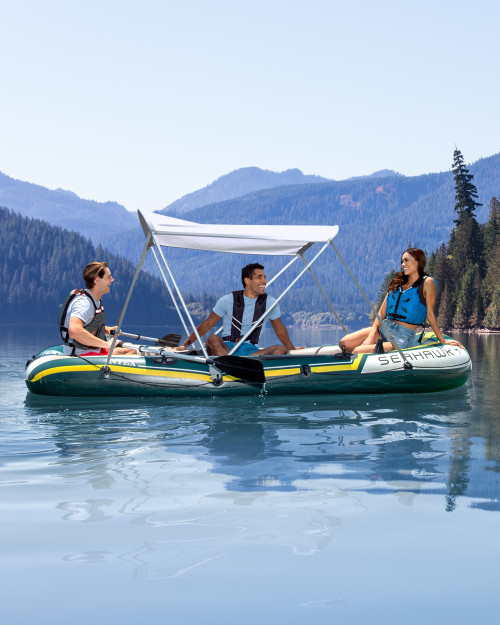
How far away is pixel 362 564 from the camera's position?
15.2 ft

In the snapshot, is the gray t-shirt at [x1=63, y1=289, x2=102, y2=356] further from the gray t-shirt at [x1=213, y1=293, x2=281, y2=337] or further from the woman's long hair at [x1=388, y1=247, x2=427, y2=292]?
the woman's long hair at [x1=388, y1=247, x2=427, y2=292]

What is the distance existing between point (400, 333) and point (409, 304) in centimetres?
72

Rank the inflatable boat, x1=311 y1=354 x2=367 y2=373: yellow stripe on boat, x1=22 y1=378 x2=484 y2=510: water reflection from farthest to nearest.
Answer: x1=311 y1=354 x2=367 y2=373: yellow stripe on boat
the inflatable boat
x1=22 y1=378 x2=484 y2=510: water reflection

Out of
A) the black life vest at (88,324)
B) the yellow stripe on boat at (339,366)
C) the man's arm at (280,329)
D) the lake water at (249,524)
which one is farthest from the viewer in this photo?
the yellow stripe on boat at (339,366)

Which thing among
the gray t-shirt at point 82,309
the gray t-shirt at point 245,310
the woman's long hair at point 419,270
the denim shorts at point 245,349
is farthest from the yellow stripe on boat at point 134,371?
the woman's long hair at point 419,270

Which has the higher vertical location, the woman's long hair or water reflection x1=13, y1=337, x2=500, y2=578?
the woman's long hair

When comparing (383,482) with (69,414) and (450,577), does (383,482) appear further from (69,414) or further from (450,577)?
(69,414)

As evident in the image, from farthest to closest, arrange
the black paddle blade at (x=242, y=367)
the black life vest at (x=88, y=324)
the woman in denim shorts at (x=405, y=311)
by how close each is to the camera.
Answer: the woman in denim shorts at (x=405, y=311), the black paddle blade at (x=242, y=367), the black life vest at (x=88, y=324)

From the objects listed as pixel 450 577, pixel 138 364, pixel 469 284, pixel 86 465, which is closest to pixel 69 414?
pixel 138 364

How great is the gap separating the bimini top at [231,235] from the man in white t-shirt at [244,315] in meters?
0.68

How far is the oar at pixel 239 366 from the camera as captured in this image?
1241 cm

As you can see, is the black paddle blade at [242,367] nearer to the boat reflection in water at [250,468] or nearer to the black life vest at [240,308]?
the boat reflection in water at [250,468]

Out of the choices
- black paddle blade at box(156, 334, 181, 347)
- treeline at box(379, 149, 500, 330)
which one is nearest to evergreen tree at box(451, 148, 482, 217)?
treeline at box(379, 149, 500, 330)

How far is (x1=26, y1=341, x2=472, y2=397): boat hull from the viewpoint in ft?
A: 41.8
